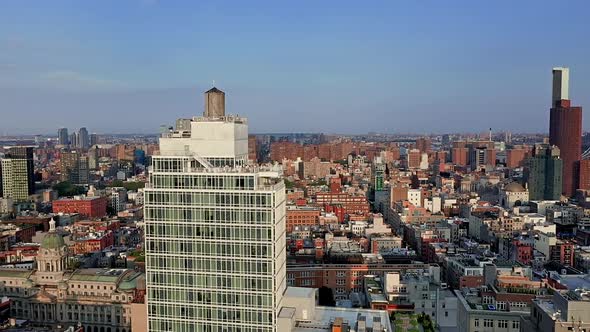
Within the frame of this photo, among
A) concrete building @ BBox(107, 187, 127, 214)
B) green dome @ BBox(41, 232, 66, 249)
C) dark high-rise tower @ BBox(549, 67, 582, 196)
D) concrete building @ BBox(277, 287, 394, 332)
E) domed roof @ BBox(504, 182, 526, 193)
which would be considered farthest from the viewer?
dark high-rise tower @ BBox(549, 67, 582, 196)

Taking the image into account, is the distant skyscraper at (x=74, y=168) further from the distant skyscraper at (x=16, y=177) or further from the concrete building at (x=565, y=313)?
the concrete building at (x=565, y=313)

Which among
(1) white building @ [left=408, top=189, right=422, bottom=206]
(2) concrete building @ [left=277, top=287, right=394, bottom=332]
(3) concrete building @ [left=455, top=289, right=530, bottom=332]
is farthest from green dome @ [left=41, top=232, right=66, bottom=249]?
(1) white building @ [left=408, top=189, right=422, bottom=206]

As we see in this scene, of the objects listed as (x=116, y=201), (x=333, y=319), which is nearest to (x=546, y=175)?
(x=116, y=201)

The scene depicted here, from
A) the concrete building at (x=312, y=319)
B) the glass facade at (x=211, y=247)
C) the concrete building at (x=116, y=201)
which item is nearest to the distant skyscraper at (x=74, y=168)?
the concrete building at (x=116, y=201)

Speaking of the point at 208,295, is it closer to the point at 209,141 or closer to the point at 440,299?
the point at 209,141

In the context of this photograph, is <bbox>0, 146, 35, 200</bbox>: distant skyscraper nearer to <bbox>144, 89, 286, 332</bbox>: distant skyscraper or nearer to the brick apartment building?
the brick apartment building

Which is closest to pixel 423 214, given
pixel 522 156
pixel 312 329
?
pixel 312 329
